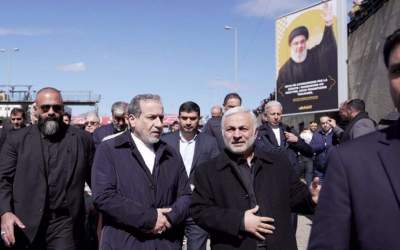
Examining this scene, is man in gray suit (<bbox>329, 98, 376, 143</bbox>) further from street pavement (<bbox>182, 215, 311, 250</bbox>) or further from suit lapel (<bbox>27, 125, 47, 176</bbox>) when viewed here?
suit lapel (<bbox>27, 125, 47, 176</bbox>)

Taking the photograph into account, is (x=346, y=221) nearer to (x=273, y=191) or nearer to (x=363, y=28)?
(x=273, y=191)

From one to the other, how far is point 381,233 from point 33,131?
381 centimetres

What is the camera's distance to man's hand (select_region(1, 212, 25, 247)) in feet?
14.5

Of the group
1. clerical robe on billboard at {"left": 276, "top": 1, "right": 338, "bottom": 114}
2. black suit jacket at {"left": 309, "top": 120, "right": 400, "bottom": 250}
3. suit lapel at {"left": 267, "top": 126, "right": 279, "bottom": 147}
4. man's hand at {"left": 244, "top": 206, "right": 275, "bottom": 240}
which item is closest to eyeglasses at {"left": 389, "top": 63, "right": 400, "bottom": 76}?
black suit jacket at {"left": 309, "top": 120, "right": 400, "bottom": 250}

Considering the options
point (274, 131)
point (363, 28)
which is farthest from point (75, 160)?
point (363, 28)

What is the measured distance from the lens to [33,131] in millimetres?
4867

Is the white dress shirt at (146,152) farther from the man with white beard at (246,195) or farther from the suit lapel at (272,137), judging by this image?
the suit lapel at (272,137)

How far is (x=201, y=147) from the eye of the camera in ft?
20.5

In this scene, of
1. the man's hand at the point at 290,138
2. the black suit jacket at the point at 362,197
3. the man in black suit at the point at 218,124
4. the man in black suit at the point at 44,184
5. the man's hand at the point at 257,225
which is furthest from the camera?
the man in black suit at the point at 218,124

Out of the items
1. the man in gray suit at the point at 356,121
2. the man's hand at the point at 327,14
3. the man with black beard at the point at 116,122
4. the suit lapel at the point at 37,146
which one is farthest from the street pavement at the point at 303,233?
the man's hand at the point at 327,14

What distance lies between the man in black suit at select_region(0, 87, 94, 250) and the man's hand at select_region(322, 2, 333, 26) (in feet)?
41.9

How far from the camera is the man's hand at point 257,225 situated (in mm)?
3379

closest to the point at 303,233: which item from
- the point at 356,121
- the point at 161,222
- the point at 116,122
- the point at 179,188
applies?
the point at 356,121

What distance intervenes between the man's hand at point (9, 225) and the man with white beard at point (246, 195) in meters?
1.64
